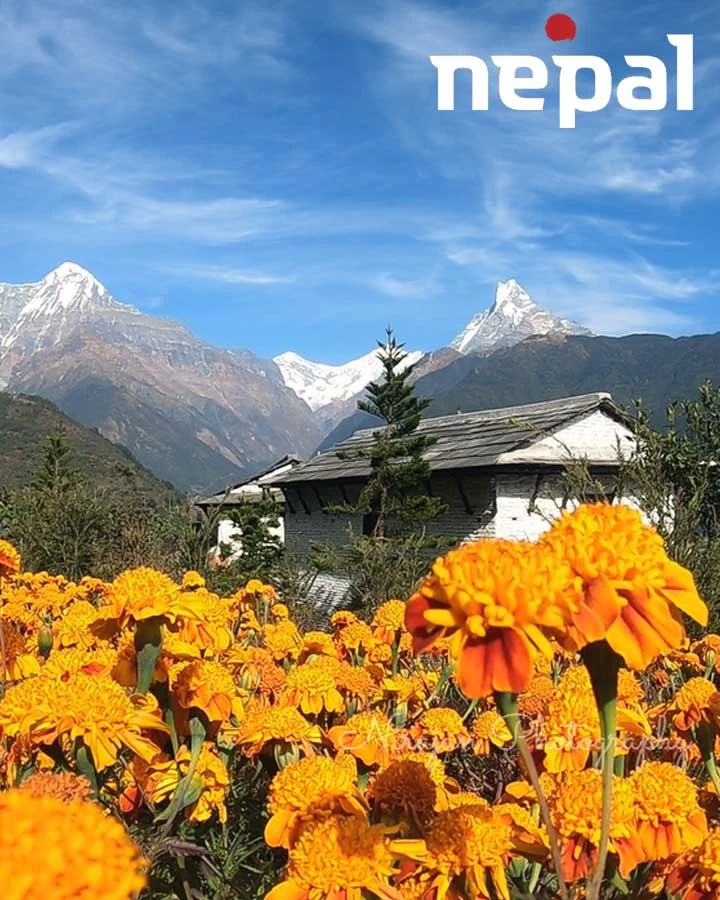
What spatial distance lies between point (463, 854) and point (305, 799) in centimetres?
27

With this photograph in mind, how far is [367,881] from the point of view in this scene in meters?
1.29

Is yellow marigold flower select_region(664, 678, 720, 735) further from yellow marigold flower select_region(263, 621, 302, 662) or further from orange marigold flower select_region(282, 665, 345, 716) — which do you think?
yellow marigold flower select_region(263, 621, 302, 662)

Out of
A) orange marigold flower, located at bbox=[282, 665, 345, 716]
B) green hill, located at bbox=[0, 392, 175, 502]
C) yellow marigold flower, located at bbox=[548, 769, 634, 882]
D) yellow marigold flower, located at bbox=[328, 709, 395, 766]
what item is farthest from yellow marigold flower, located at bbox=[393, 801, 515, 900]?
green hill, located at bbox=[0, 392, 175, 502]

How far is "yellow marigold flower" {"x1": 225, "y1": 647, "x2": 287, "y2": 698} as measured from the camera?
2604 millimetres

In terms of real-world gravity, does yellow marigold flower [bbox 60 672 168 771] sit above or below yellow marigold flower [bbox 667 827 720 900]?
above

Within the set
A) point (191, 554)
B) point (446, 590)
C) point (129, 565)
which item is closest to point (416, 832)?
point (446, 590)

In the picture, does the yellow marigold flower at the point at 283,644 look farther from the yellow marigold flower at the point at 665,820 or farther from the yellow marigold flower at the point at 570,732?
the yellow marigold flower at the point at 665,820

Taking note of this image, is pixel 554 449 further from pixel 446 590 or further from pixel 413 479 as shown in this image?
pixel 446 590

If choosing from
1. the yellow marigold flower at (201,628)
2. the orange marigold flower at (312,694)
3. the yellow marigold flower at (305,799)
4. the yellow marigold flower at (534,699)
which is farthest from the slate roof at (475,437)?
the yellow marigold flower at (305,799)

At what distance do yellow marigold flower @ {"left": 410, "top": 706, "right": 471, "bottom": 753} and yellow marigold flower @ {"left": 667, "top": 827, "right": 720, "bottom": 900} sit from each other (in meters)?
0.81

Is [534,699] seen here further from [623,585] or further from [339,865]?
[623,585]

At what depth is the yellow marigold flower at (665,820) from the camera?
58.9 inches

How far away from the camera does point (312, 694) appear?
7.06 feet

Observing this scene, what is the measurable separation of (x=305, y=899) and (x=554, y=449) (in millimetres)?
17593
